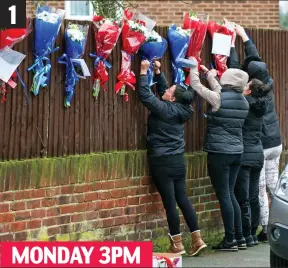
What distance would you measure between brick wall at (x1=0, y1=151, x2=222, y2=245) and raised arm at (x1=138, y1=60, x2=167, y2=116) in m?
0.69

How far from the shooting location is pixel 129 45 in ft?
35.9

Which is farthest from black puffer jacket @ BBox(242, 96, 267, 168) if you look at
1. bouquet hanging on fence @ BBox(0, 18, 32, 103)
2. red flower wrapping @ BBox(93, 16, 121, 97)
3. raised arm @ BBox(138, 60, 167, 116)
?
bouquet hanging on fence @ BBox(0, 18, 32, 103)

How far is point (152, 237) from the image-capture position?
1145cm

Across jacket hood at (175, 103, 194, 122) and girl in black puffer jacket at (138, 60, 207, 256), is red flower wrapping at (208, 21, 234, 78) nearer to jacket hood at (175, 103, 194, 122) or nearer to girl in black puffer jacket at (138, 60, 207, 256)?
girl in black puffer jacket at (138, 60, 207, 256)

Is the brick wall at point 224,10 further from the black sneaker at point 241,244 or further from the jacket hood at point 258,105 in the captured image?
the black sneaker at point 241,244

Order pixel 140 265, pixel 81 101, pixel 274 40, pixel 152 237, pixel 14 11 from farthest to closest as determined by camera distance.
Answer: pixel 274 40 → pixel 152 237 → pixel 81 101 → pixel 14 11 → pixel 140 265

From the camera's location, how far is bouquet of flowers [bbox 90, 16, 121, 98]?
10.7m

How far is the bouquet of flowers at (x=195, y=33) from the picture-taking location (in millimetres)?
11797

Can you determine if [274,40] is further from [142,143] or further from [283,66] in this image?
[142,143]

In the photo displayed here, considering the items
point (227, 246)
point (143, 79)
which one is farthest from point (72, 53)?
point (227, 246)

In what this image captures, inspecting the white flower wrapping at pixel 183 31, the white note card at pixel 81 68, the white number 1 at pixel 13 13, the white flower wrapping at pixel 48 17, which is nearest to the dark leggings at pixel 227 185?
the white flower wrapping at pixel 183 31

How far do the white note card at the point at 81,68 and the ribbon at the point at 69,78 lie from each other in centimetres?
5

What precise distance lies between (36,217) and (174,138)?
65.8 inches

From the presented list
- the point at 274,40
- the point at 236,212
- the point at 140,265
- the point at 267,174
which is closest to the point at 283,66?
the point at 274,40
